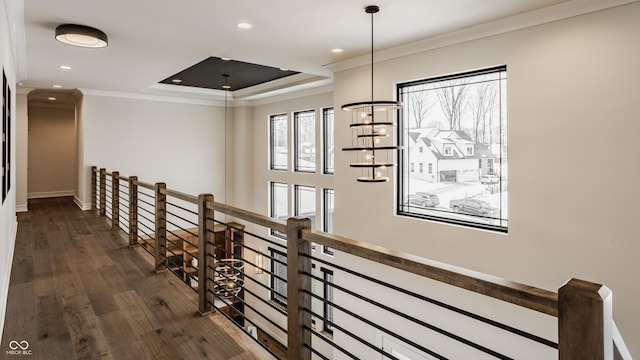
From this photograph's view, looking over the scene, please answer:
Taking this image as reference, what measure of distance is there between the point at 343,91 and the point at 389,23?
1.58m

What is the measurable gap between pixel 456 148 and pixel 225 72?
4.45 m

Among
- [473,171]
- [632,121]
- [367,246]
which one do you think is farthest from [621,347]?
[473,171]

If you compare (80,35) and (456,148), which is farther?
(456,148)

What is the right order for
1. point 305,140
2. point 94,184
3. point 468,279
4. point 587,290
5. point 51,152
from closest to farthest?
point 587,290 → point 468,279 → point 94,184 → point 305,140 → point 51,152

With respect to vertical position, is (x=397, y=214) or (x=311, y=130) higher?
(x=311, y=130)

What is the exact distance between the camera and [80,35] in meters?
3.75

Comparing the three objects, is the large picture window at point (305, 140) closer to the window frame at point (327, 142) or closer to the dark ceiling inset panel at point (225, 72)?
the window frame at point (327, 142)

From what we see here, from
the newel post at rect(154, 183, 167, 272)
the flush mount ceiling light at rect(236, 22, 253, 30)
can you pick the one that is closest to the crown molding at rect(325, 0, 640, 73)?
the flush mount ceiling light at rect(236, 22, 253, 30)

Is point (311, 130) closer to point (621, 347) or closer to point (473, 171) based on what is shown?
point (473, 171)

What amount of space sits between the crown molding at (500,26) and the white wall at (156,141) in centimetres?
530

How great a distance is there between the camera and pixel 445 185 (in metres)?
4.33

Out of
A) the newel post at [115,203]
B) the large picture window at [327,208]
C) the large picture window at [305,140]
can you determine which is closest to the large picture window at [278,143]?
the large picture window at [305,140]

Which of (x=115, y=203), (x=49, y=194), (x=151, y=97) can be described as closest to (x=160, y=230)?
(x=115, y=203)

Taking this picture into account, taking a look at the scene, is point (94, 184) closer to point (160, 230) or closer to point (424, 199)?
point (160, 230)
